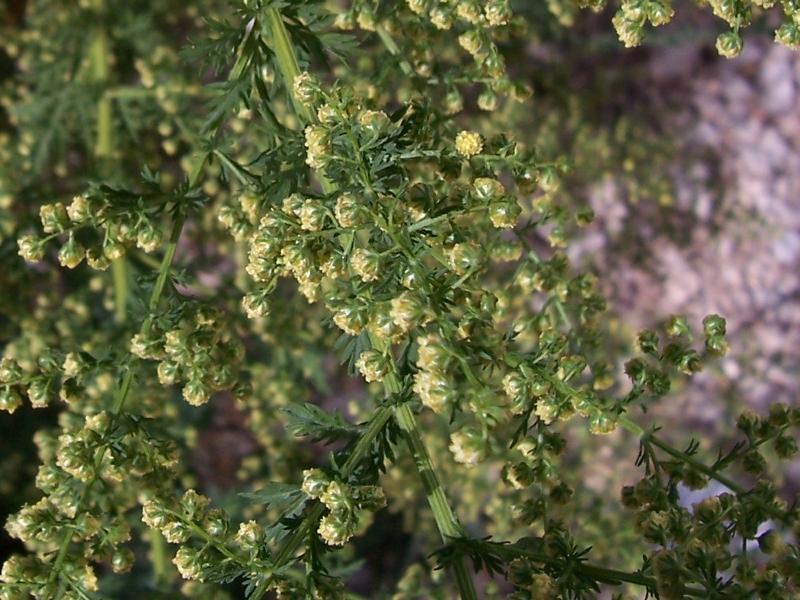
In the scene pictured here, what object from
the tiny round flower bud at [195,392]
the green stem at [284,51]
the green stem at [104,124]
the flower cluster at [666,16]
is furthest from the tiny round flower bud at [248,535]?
the green stem at [104,124]

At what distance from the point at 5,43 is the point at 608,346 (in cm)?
271

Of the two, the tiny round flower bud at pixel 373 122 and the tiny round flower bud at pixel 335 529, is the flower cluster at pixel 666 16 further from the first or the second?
the tiny round flower bud at pixel 335 529

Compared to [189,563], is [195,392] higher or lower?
higher

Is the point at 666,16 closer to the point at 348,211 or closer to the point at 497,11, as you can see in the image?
the point at 497,11

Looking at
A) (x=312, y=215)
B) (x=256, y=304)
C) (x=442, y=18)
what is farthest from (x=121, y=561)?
(x=442, y=18)

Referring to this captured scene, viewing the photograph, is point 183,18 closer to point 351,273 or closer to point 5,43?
point 5,43

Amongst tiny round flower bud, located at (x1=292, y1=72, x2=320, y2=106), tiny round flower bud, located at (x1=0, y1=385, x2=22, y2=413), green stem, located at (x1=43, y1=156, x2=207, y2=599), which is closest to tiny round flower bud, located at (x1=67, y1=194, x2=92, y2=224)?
green stem, located at (x1=43, y1=156, x2=207, y2=599)

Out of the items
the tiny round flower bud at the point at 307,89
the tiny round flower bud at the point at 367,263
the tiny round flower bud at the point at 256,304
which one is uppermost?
the tiny round flower bud at the point at 307,89

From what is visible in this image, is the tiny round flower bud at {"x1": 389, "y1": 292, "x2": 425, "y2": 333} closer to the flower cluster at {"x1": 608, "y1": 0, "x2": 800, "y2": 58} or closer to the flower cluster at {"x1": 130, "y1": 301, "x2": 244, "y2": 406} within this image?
the flower cluster at {"x1": 130, "y1": 301, "x2": 244, "y2": 406}

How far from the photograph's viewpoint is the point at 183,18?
4.07 m

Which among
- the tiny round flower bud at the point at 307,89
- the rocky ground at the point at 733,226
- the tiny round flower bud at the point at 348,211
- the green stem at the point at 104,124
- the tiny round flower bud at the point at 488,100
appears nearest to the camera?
the tiny round flower bud at the point at 348,211

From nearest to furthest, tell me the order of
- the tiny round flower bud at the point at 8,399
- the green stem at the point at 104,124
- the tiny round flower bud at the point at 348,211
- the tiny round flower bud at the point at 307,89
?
the tiny round flower bud at the point at 348,211 < the tiny round flower bud at the point at 307,89 < the tiny round flower bud at the point at 8,399 < the green stem at the point at 104,124

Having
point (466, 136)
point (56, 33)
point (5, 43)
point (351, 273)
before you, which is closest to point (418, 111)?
point (466, 136)

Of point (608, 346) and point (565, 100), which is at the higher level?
point (565, 100)
